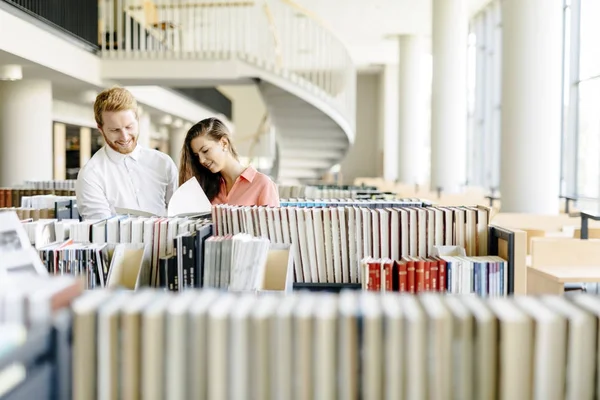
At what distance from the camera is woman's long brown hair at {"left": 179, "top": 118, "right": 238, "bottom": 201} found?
3035 mm

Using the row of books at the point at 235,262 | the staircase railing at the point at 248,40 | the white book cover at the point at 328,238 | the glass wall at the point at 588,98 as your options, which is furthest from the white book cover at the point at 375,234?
the staircase railing at the point at 248,40

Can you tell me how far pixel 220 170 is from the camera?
124 inches

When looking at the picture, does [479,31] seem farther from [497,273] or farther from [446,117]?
[497,273]

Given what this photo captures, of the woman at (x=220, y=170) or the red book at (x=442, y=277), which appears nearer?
the red book at (x=442, y=277)

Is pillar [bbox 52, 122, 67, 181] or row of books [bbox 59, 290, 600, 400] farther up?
pillar [bbox 52, 122, 67, 181]

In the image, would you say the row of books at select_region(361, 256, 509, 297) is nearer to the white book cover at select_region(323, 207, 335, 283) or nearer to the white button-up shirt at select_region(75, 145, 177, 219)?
the white book cover at select_region(323, 207, 335, 283)

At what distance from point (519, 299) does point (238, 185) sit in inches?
82.8

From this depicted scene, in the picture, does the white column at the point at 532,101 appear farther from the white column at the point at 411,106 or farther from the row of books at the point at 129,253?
the white column at the point at 411,106

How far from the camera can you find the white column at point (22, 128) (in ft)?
31.1

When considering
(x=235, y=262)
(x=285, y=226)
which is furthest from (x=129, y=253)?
(x=285, y=226)

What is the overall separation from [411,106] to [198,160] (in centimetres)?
1310

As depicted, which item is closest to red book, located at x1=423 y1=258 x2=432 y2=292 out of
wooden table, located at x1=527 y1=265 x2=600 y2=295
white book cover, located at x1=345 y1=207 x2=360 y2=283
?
white book cover, located at x1=345 y1=207 x2=360 y2=283

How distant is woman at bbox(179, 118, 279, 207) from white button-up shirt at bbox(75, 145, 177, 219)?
0.14 metres

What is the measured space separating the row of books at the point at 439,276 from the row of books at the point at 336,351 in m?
1.18
